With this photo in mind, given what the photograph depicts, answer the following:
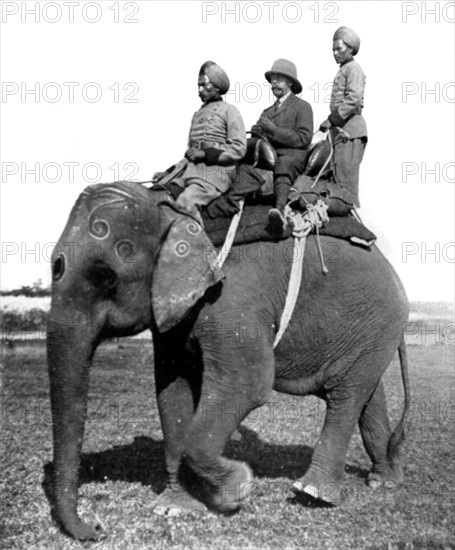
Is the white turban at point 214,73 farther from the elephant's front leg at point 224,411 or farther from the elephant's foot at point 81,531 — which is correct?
the elephant's foot at point 81,531

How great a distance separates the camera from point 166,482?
692cm

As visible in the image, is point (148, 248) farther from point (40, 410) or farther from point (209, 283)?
point (40, 410)

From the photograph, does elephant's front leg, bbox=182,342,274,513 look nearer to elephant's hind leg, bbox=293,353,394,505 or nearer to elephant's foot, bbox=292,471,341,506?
elephant's foot, bbox=292,471,341,506

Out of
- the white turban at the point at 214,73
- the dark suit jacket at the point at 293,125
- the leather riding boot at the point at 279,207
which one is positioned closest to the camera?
the leather riding boot at the point at 279,207

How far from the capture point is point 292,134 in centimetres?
666

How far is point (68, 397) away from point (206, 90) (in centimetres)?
257

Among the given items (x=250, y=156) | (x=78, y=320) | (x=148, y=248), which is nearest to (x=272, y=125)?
(x=250, y=156)

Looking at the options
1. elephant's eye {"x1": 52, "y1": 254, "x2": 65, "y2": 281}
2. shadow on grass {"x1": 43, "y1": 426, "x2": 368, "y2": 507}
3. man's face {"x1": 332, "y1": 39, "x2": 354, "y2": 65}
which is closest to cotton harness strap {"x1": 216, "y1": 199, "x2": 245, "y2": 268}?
elephant's eye {"x1": 52, "y1": 254, "x2": 65, "y2": 281}

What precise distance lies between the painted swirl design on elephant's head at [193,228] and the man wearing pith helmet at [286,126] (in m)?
0.82

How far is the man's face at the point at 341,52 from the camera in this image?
6.89m

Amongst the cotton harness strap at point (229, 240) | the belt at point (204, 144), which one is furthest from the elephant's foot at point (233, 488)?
the belt at point (204, 144)

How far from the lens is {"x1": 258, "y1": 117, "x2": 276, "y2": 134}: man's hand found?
6.67 metres

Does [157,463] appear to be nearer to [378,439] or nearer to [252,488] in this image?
[252,488]

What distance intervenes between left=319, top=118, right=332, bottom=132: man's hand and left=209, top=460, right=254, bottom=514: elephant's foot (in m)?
2.86
